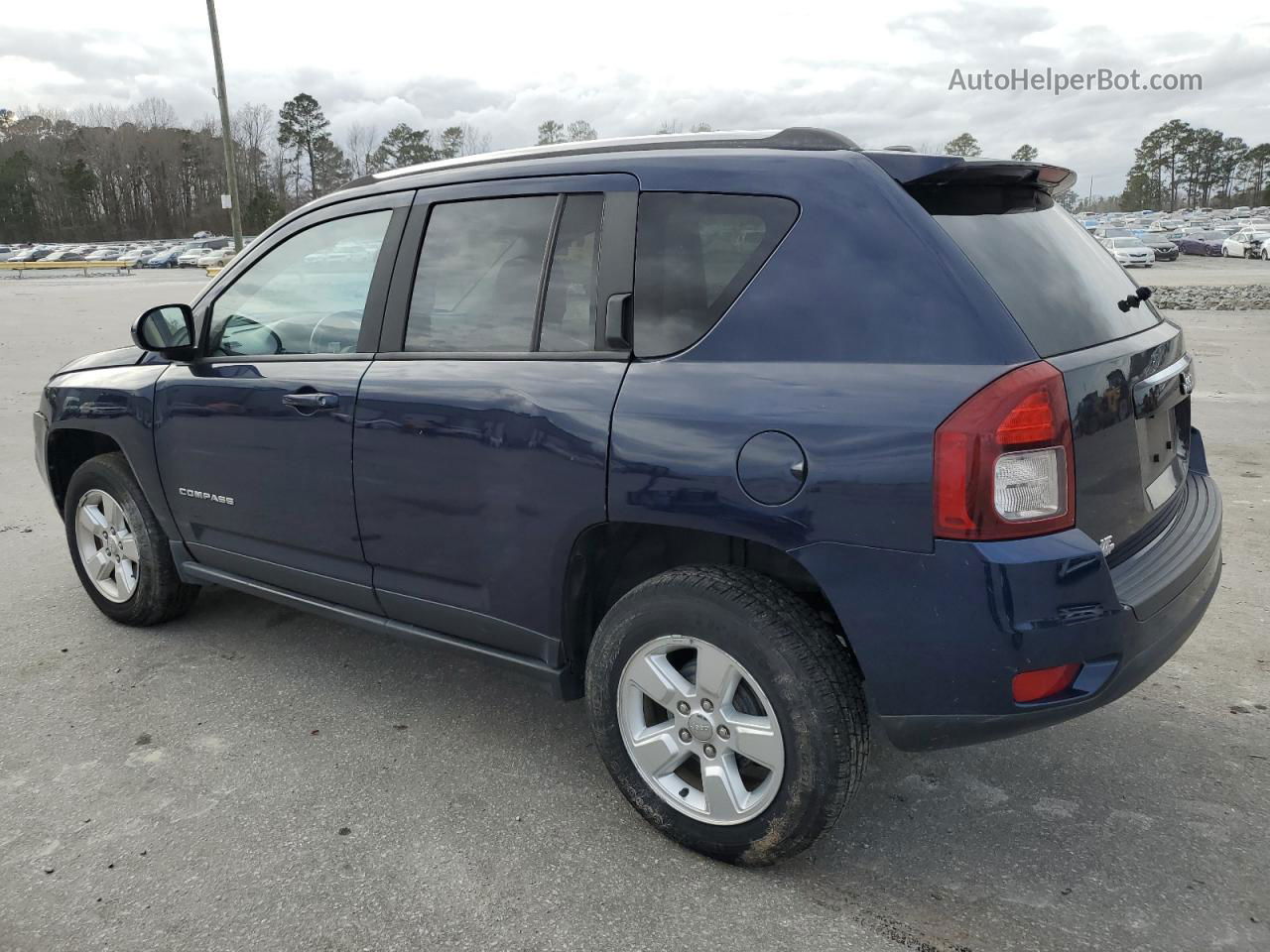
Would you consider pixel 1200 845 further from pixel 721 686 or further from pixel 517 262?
pixel 517 262

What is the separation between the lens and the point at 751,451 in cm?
236

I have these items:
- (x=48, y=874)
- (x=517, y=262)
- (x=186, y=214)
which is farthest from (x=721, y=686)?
(x=186, y=214)

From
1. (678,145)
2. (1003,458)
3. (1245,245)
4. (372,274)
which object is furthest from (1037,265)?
(1245,245)

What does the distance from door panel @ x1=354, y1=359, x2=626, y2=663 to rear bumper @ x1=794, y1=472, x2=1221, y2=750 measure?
0.73 meters

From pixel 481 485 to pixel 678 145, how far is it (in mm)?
1136

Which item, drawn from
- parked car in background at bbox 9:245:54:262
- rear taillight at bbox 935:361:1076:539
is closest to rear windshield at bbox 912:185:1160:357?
rear taillight at bbox 935:361:1076:539

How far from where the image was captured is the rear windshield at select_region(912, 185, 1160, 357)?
2328 mm

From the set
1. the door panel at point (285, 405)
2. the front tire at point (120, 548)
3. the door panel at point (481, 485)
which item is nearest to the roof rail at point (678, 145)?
the door panel at point (285, 405)

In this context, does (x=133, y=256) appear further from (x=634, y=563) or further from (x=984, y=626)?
(x=984, y=626)

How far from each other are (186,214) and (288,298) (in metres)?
120

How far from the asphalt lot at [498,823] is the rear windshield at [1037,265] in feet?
4.51

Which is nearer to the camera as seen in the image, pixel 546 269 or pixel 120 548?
pixel 546 269

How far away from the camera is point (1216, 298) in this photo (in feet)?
68.6

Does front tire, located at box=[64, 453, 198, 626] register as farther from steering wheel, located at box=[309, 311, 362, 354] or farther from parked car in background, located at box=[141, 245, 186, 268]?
parked car in background, located at box=[141, 245, 186, 268]
